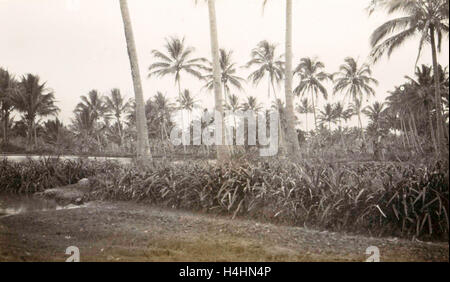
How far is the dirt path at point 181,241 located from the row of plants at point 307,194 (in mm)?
337

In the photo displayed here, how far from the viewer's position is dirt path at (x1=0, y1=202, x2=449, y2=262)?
3.50 metres

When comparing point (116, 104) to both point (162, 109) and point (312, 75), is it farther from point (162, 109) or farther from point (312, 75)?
point (312, 75)

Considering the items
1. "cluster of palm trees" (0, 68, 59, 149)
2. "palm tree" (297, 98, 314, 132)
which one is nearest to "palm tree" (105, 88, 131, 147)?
"cluster of palm trees" (0, 68, 59, 149)

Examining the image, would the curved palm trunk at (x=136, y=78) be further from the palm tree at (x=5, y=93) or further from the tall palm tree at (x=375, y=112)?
the tall palm tree at (x=375, y=112)

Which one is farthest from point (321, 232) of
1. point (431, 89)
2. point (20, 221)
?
point (431, 89)

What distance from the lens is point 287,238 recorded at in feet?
13.9

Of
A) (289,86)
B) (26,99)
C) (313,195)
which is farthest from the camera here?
(26,99)

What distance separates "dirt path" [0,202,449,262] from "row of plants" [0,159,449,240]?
0.34 metres

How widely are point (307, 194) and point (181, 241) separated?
2.38m

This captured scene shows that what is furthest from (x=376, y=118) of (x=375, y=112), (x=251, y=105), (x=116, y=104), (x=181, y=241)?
(x=181, y=241)

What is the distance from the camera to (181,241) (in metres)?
4.12

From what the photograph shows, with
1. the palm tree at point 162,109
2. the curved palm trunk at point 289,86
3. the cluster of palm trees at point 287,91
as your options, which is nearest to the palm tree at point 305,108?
the cluster of palm trees at point 287,91

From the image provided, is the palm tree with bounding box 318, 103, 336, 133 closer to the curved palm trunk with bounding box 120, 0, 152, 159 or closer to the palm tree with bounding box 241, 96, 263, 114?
the palm tree with bounding box 241, 96, 263, 114
